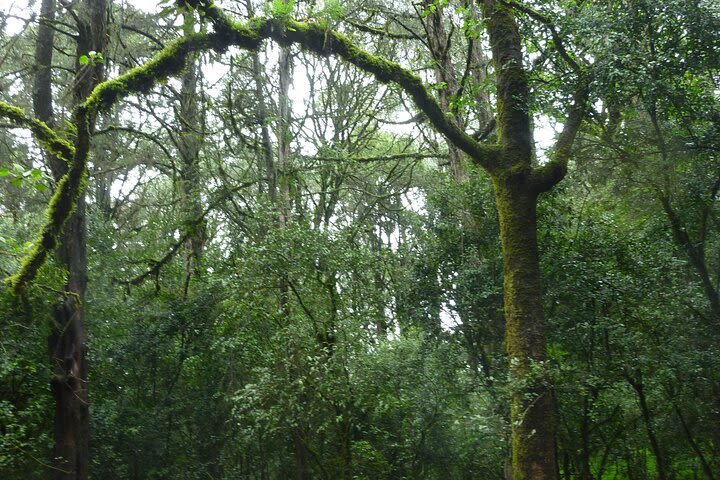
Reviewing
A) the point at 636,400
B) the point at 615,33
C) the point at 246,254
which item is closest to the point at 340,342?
the point at 246,254

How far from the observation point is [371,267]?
10047mm

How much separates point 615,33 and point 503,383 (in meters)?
4.36

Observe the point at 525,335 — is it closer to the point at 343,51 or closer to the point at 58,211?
the point at 343,51

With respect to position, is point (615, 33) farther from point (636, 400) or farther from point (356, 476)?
point (356, 476)

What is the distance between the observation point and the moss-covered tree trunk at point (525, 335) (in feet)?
21.6

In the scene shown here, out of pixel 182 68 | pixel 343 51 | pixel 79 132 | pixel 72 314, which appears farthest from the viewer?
pixel 72 314

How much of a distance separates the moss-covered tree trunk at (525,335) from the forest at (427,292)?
3cm

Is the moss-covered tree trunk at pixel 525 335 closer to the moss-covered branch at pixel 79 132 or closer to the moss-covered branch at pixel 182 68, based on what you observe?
the moss-covered branch at pixel 182 68

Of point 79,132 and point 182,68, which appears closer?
point 79,132

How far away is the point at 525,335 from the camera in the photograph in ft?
22.9

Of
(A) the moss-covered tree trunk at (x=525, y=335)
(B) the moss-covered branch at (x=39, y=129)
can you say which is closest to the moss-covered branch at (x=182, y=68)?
(B) the moss-covered branch at (x=39, y=129)

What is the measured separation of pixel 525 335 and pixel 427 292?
257cm

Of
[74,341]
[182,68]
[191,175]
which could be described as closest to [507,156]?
[182,68]

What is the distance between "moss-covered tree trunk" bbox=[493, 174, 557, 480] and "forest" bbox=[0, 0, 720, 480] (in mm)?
26
